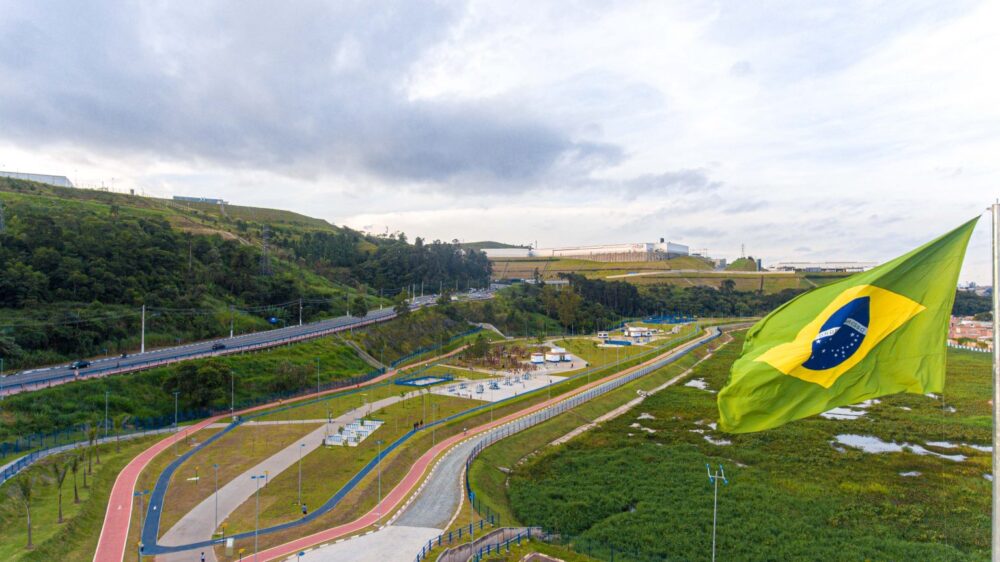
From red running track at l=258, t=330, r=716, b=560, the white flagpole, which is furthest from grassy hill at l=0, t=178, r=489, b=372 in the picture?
the white flagpole

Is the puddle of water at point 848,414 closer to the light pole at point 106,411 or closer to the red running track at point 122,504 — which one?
the red running track at point 122,504

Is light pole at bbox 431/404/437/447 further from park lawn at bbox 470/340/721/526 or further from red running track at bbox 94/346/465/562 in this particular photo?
red running track at bbox 94/346/465/562

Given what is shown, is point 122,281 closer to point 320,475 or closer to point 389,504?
point 320,475

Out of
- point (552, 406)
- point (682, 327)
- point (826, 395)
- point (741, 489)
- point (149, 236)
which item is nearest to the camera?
point (826, 395)

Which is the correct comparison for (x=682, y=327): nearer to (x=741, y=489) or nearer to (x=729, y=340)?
(x=729, y=340)

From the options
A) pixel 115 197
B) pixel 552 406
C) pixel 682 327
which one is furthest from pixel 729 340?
pixel 115 197

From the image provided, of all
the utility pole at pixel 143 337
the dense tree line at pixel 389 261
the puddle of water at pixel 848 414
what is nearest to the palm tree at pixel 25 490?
the utility pole at pixel 143 337

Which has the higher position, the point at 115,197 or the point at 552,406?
the point at 115,197
